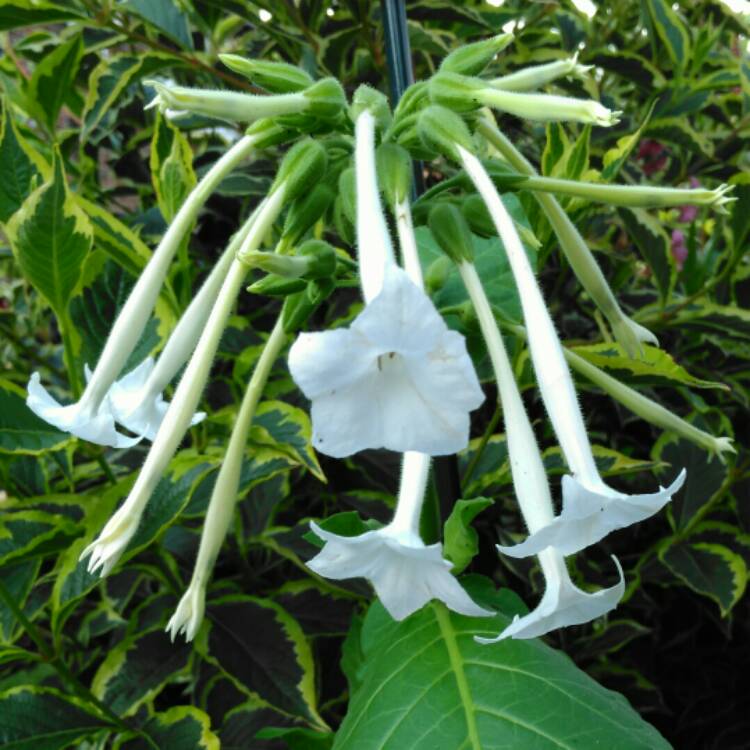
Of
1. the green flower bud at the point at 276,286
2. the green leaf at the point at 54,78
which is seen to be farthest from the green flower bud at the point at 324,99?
the green leaf at the point at 54,78

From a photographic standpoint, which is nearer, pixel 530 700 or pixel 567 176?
pixel 530 700

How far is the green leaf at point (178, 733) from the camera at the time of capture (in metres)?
0.71

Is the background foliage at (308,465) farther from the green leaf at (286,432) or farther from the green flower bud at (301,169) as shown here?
the green flower bud at (301,169)

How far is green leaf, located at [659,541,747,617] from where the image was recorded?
0.87 meters

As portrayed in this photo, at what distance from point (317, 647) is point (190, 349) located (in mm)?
609

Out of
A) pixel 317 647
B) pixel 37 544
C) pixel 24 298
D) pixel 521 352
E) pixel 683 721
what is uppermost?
pixel 521 352

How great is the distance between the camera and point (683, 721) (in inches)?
44.9

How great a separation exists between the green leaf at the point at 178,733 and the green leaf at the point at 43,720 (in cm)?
4

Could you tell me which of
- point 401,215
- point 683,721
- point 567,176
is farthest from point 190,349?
point 683,721

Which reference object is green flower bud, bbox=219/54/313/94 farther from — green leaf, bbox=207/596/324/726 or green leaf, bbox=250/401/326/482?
green leaf, bbox=207/596/324/726

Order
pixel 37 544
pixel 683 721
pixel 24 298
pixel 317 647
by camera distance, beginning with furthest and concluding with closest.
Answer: pixel 24 298, pixel 683 721, pixel 317 647, pixel 37 544

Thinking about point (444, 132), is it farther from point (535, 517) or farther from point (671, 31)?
point (671, 31)

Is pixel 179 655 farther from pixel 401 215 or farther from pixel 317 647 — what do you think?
pixel 401 215

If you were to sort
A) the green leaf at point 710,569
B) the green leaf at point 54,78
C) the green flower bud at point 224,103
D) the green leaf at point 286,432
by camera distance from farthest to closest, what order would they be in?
the green leaf at point 54,78
the green leaf at point 710,569
the green leaf at point 286,432
the green flower bud at point 224,103
